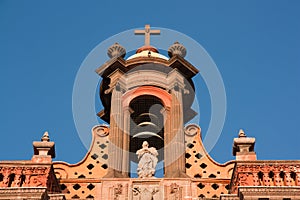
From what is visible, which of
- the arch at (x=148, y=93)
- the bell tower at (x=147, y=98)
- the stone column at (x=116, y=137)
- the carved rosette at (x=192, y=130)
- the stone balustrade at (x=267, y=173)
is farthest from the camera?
the carved rosette at (x=192, y=130)

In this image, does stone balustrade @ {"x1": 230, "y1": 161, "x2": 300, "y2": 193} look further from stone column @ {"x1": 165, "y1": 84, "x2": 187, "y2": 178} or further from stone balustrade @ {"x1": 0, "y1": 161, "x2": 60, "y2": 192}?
stone balustrade @ {"x1": 0, "y1": 161, "x2": 60, "y2": 192}

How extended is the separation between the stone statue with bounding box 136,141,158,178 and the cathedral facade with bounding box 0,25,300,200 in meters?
0.03

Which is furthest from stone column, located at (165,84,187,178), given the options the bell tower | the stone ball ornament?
the stone ball ornament

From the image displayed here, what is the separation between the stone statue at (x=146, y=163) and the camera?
2130 cm

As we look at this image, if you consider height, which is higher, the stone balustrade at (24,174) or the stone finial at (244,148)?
the stone finial at (244,148)

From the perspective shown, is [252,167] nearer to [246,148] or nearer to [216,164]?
[246,148]

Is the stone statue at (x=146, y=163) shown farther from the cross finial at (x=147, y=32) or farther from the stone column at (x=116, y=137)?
the cross finial at (x=147, y=32)

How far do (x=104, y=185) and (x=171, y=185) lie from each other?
1.75m

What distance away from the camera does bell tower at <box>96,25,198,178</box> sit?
Answer: 76.5 feet

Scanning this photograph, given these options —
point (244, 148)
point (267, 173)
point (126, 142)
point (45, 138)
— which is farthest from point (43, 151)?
point (267, 173)

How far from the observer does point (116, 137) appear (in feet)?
75.9

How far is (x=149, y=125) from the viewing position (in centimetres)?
2603

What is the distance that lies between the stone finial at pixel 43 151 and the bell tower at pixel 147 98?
2.04 metres

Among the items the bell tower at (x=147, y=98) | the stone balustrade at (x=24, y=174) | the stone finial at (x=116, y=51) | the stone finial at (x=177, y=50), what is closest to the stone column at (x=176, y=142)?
the bell tower at (x=147, y=98)
